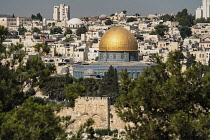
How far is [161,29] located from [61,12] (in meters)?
54.0

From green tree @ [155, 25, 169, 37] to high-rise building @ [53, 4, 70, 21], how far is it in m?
49.3

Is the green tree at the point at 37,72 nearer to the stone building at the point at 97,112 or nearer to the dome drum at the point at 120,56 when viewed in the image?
the stone building at the point at 97,112

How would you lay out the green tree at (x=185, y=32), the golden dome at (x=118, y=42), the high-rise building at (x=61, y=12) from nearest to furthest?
the golden dome at (x=118, y=42), the green tree at (x=185, y=32), the high-rise building at (x=61, y=12)

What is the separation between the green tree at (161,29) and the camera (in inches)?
3769

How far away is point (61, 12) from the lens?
148 metres

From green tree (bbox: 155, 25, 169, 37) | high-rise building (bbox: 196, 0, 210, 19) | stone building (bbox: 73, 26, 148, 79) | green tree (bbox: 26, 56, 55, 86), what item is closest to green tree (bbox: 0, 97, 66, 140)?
green tree (bbox: 26, 56, 55, 86)

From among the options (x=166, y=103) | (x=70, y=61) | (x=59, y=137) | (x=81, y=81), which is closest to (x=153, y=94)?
(x=166, y=103)

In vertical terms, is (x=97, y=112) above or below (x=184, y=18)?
below

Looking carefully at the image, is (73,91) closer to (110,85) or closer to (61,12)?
(110,85)

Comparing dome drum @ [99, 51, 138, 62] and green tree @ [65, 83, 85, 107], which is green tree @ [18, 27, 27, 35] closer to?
dome drum @ [99, 51, 138, 62]

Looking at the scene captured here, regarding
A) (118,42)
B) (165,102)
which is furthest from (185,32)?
(165,102)

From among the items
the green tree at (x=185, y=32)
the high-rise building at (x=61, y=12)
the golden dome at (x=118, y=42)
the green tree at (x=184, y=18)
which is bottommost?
the golden dome at (x=118, y=42)

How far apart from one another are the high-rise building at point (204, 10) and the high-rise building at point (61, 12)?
995 inches

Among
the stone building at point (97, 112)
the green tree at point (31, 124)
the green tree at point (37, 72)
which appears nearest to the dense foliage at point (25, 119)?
the green tree at point (31, 124)
